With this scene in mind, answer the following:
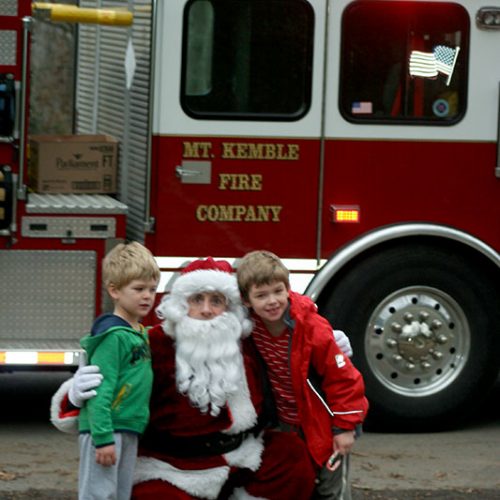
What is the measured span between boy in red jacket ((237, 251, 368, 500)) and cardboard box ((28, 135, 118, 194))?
10.1ft

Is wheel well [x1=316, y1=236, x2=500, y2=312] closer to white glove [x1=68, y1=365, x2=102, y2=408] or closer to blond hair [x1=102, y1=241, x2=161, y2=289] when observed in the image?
blond hair [x1=102, y1=241, x2=161, y2=289]

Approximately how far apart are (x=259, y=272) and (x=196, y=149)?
2.92 m

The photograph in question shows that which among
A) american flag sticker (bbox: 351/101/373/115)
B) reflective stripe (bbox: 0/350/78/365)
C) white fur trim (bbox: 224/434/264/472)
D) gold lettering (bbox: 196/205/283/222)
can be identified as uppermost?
american flag sticker (bbox: 351/101/373/115)

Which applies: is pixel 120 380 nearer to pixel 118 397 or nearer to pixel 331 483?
pixel 118 397

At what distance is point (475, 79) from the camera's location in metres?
8.06

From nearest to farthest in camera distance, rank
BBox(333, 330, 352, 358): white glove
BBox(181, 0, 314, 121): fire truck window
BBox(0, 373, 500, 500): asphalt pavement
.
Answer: BBox(333, 330, 352, 358): white glove → BBox(0, 373, 500, 500): asphalt pavement → BBox(181, 0, 314, 121): fire truck window

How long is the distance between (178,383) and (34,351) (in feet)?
9.41

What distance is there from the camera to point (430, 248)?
26.5 ft

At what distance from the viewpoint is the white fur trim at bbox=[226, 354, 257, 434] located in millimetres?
4945

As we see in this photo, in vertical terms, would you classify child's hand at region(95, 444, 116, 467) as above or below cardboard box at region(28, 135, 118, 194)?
below

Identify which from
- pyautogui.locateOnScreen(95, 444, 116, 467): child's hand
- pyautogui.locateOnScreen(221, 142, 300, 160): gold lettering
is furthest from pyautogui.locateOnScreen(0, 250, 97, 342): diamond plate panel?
pyautogui.locateOnScreen(95, 444, 116, 467): child's hand

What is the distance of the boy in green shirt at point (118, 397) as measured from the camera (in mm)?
4711

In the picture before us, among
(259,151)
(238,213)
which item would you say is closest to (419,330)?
(238,213)

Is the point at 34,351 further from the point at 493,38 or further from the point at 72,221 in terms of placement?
the point at 493,38
